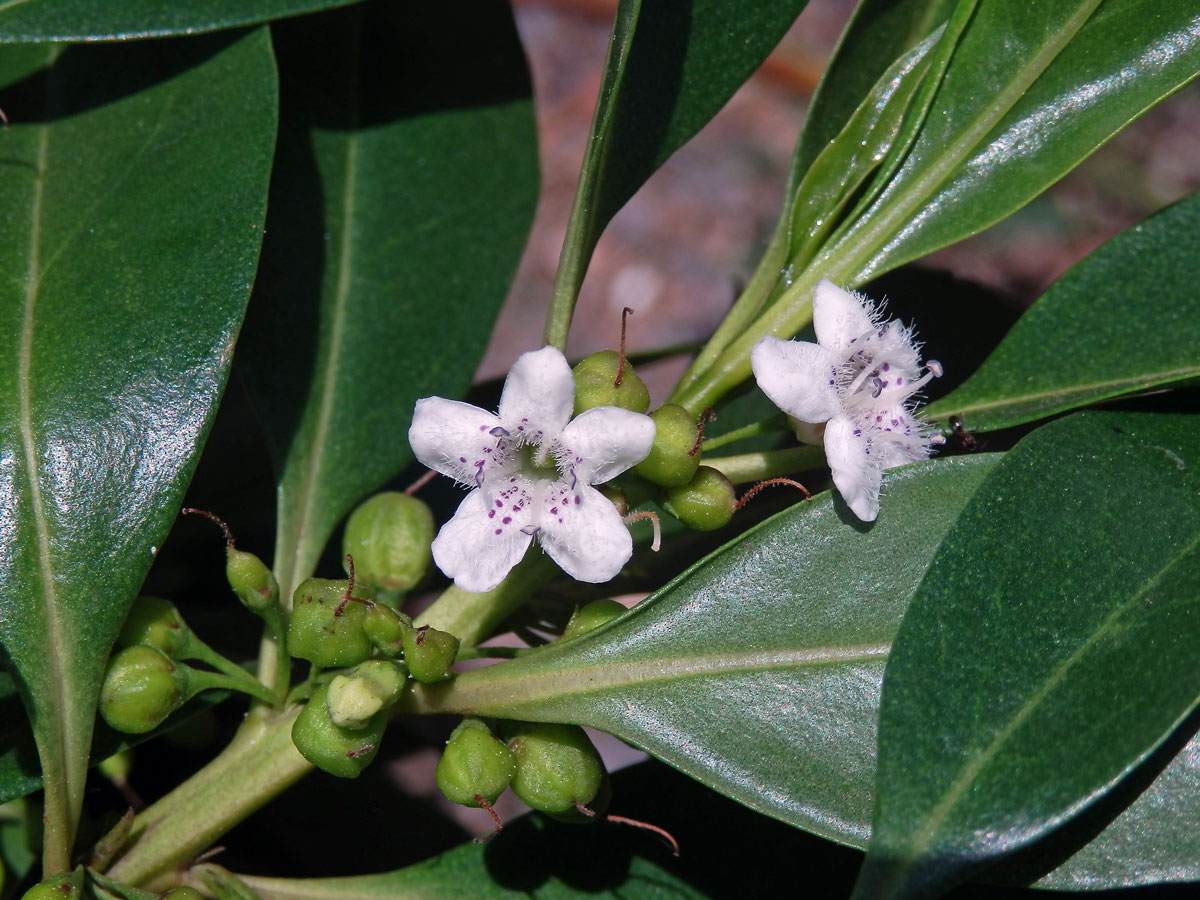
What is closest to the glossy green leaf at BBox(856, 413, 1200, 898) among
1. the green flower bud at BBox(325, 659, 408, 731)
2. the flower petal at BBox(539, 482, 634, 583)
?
the flower petal at BBox(539, 482, 634, 583)

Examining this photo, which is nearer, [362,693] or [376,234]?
[362,693]

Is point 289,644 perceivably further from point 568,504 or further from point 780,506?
point 780,506

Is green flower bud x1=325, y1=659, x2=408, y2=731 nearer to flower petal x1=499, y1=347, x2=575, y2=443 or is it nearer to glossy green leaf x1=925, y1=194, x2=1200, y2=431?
flower petal x1=499, y1=347, x2=575, y2=443

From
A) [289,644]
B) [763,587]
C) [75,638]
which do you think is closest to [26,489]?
[75,638]

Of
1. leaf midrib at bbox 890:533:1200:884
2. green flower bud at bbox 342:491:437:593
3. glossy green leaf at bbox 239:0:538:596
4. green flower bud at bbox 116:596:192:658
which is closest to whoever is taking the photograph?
leaf midrib at bbox 890:533:1200:884

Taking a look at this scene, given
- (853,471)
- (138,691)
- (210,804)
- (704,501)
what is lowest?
(210,804)

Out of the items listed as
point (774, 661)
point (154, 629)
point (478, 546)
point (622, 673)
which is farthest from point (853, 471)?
point (154, 629)

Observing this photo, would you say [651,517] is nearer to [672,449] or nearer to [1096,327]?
[672,449]

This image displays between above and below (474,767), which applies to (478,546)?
above
